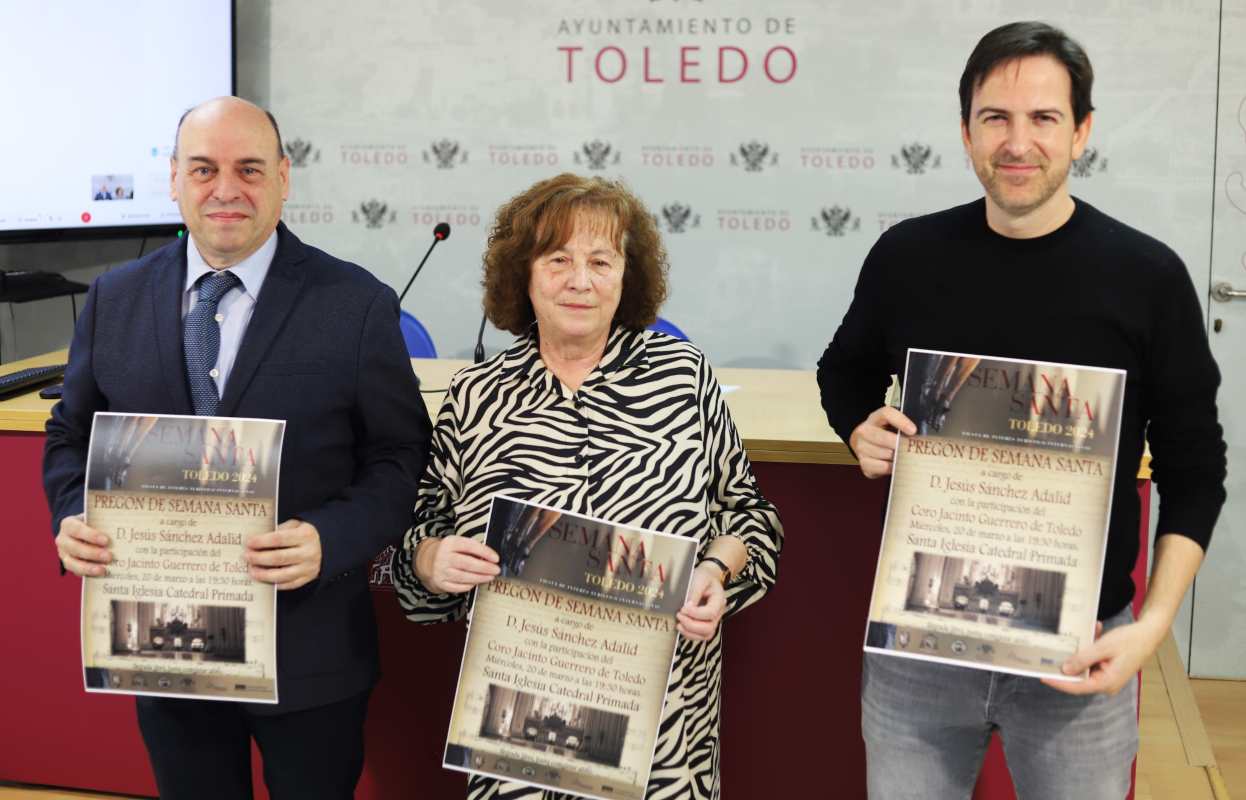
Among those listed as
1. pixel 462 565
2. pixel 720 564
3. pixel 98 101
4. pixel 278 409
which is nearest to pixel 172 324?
pixel 278 409

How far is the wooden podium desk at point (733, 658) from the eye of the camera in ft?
7.09

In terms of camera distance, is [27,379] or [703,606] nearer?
[703,606]

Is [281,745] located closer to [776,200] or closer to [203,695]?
[203,695]

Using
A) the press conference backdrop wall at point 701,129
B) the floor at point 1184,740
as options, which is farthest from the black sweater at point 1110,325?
the press conference backdrop wall at point 701,129

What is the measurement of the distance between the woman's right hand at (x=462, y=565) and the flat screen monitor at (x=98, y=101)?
2.49 metres

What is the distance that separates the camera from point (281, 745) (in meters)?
1.64

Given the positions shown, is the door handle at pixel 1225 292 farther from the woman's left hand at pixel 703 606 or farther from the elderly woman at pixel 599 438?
the woman's left hand at pixel 703 606

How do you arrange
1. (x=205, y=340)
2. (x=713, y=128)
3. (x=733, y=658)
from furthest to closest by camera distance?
(x=713, y=128) < (x=733, y=658) < (x=205, y=340)

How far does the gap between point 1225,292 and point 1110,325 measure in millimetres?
2823

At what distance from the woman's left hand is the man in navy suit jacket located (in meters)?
0.42

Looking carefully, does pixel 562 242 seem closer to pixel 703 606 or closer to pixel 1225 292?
pixel 703 606

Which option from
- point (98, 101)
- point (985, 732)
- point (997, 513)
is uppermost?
point (98, 101)

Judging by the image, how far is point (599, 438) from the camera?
1.56 m

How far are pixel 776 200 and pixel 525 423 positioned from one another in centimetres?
270
